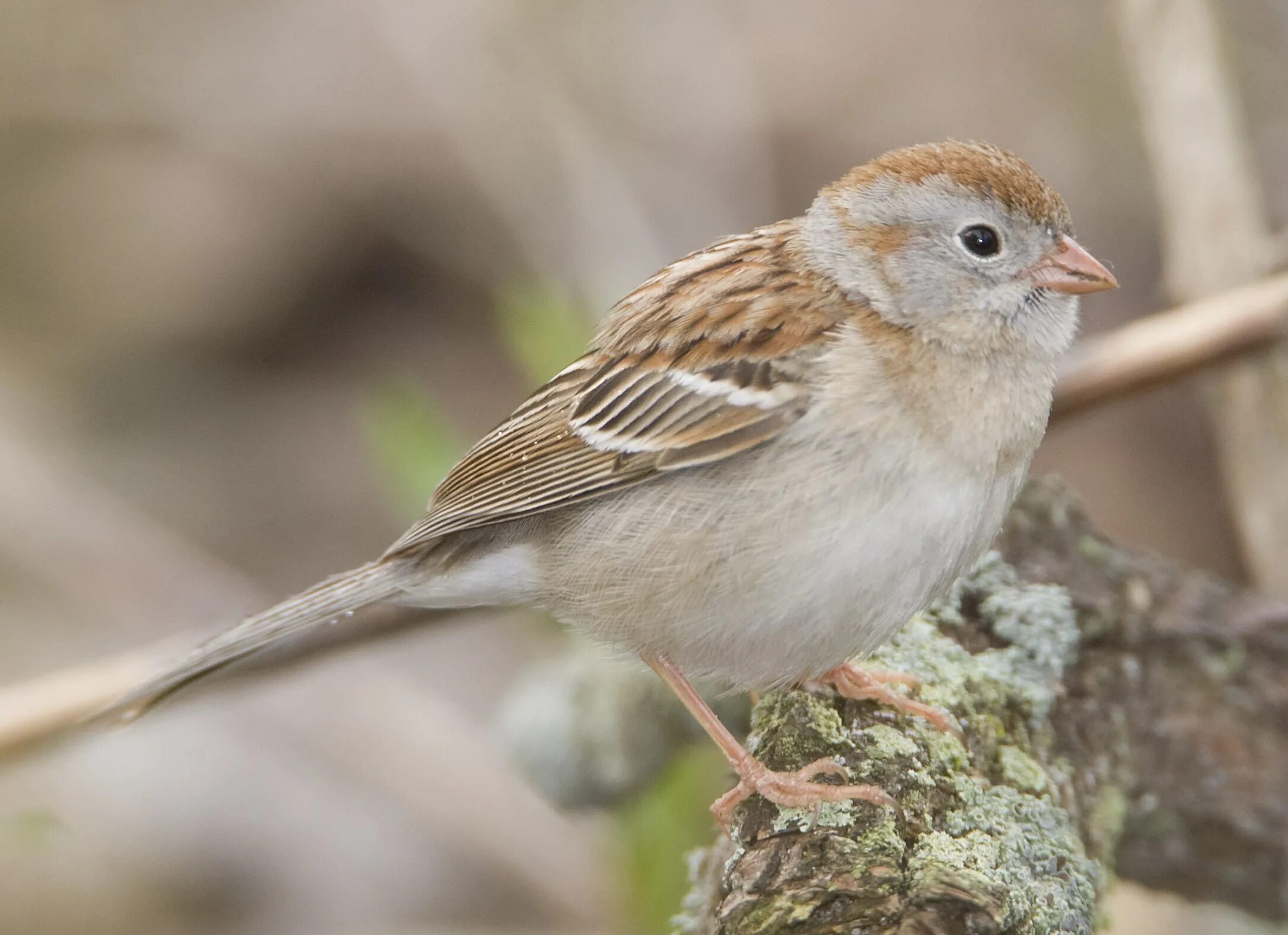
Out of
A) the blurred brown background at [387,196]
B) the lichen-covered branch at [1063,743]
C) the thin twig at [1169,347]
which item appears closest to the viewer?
the lichen-covered branch at [1063,743]

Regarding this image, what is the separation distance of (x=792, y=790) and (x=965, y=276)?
38.0 inches

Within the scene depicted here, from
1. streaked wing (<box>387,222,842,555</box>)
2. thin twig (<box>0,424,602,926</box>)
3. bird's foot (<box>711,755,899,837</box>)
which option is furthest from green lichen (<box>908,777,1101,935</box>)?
thin twig (<box>0,424,602,926</box>)

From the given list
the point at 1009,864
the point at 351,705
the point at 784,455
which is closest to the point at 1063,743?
the point at 1009,864

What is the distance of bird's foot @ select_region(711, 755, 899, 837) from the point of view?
1967 millimetres

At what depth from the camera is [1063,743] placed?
233 cm

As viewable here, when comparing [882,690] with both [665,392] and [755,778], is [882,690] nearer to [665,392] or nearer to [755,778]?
[755,778]

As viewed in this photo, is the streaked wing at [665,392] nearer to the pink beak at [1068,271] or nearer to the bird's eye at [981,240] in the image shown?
the bird's eye at [981,240]

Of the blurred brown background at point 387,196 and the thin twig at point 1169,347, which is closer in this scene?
the thin twig at point 1169,347

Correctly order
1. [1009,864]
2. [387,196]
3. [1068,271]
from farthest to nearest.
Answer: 1. [387,196]
2. [1068,271]
3. [1009,864]

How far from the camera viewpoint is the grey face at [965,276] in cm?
240

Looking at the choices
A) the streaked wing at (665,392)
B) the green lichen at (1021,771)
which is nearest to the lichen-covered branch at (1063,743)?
the green lichen at (1021,771)

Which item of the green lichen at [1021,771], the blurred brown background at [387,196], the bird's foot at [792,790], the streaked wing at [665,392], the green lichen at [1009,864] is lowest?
the green lichen at [1009,864]

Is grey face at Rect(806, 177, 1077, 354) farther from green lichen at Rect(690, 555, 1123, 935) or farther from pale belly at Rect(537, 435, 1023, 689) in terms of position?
green lichen at Rect(690, 555, 1123, 935)

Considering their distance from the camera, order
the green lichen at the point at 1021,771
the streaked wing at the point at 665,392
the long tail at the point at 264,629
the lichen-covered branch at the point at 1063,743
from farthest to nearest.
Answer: the long tail at the point at 264,629
the streaked wing at the point at 665,392
the green lichen at the point at 1021,771
the lichen-covered branch at the point at 1063,743
